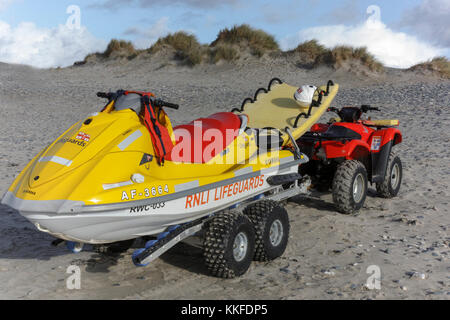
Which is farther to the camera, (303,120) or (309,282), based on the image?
(303,120)

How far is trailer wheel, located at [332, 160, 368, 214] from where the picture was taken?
24.3 feet

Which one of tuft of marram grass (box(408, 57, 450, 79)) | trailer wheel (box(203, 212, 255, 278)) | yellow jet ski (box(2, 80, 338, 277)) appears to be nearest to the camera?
yellow jet ski (box(2, 80, 338, 277))

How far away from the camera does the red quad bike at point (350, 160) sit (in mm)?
7492

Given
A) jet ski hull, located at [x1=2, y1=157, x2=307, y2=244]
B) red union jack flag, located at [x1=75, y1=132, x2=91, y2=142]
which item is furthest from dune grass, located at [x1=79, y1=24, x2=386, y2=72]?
red union jack flag, located at [x1=75, y1=132, x2=91, y2=142]

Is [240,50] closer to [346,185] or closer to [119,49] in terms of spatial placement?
[119,49]

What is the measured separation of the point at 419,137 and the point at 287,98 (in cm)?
618

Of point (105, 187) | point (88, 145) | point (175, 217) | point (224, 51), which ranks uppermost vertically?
point (224, 51)

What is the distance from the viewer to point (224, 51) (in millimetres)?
28297

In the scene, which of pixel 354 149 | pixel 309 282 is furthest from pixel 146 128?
pixel 354 149

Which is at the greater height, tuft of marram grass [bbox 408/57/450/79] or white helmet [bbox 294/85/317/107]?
tuft of marram grass [bbox 408/57/450/79]

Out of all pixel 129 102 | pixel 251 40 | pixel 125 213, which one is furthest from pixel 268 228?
pixel 251 40

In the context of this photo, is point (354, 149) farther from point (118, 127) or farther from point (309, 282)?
point (118, 127)

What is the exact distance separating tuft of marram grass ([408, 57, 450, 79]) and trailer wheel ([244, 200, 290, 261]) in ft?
68.0

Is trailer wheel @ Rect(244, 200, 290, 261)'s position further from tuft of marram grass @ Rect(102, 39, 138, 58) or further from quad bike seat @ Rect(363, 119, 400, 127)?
tuft of marram grass @ Rect(102, 39, 138, 58)
